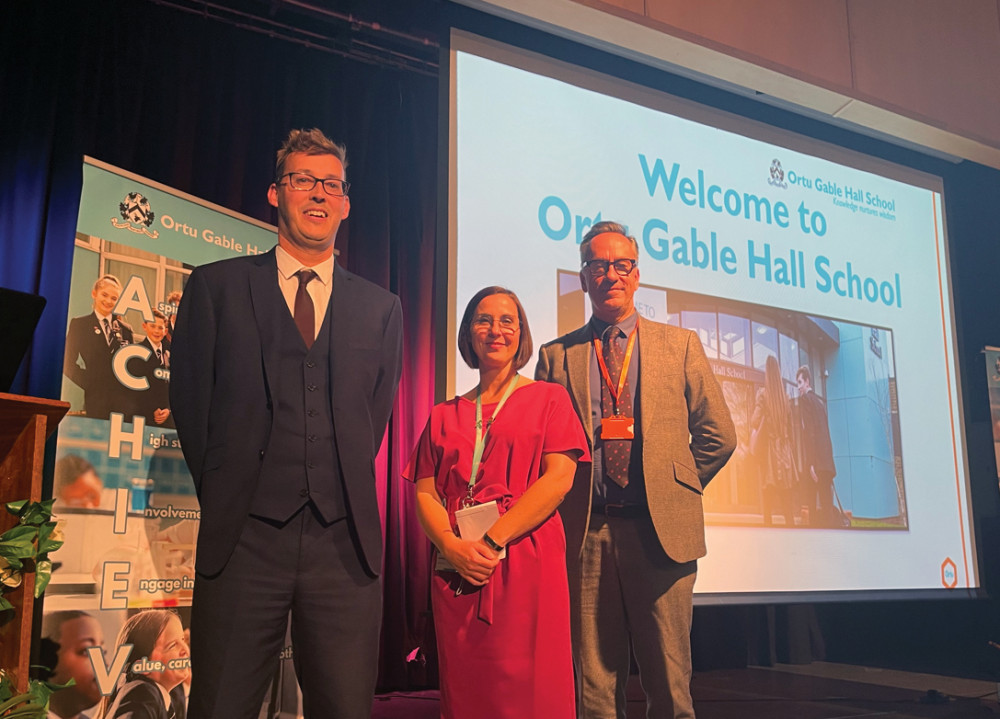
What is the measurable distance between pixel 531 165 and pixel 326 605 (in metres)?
2.15

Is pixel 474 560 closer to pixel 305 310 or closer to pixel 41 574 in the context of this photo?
pixel 305 310

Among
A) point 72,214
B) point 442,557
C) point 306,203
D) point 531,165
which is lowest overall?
point 442,557

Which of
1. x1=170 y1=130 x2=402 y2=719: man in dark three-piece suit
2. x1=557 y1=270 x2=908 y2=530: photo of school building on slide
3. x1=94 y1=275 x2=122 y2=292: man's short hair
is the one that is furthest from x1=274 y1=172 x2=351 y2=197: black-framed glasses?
x1=557 y1=270 x2=908 y2=530: photo of school building on slide

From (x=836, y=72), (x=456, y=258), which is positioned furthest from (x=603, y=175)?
(x=836, y=72)

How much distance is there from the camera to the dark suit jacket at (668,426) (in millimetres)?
3018

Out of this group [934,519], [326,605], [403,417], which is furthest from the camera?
[934,519]

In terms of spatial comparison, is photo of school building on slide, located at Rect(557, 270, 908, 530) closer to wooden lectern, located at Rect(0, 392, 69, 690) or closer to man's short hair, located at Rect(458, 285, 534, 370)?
man's short hair, located at Rect(458, 285, 534, 370)

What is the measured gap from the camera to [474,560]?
263cm

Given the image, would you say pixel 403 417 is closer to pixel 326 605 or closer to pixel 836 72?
pixel 326 605

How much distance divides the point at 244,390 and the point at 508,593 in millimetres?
985

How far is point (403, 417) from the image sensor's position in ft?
13.9

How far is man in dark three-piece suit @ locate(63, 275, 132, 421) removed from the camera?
106 inches

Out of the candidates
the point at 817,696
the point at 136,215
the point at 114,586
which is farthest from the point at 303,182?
the point at 817,696

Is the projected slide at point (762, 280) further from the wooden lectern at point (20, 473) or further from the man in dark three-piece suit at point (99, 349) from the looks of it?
the wooden lectern at point (20, 473)
